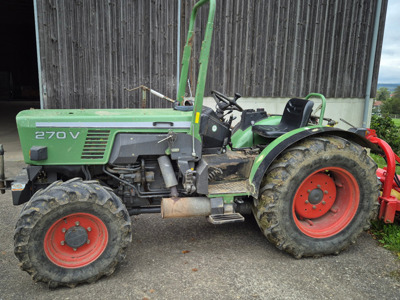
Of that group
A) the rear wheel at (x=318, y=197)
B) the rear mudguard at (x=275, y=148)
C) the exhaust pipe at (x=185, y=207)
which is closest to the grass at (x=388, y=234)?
the rear wheel at (x=318, y=197)

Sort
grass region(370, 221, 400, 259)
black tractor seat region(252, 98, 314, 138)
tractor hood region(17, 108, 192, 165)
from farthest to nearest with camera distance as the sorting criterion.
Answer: black tractor seat region(252, 98, 314, 138), grass region(370, 221, 400, 259), tractor hood region(17, 108, 192, 165)

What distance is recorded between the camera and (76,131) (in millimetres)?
3160

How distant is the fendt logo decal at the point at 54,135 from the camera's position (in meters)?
3.10

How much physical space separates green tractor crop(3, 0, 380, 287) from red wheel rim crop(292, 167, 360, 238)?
1 centimetres

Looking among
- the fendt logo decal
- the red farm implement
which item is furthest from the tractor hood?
the red farm implement

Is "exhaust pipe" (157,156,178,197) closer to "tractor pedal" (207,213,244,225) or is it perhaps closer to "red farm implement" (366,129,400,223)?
"tractor pedal" (207,213,244,225)

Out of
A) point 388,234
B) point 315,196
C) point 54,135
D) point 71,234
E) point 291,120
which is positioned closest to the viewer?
point 71,234

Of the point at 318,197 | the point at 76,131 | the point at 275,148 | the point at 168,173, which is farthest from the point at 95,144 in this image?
the point at 318,197

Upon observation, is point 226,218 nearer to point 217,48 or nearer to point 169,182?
point 169,182

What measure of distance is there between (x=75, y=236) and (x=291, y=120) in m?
2.59

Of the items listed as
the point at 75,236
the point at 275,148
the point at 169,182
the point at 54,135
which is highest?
the point at 54,135

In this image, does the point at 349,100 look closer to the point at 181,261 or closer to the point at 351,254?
the point at 351,254

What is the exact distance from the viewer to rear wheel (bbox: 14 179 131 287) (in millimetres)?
2746

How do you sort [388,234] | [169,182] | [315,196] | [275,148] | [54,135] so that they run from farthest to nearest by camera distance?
[388,234], [315,196], [275,148], [169,182], [54,135]
